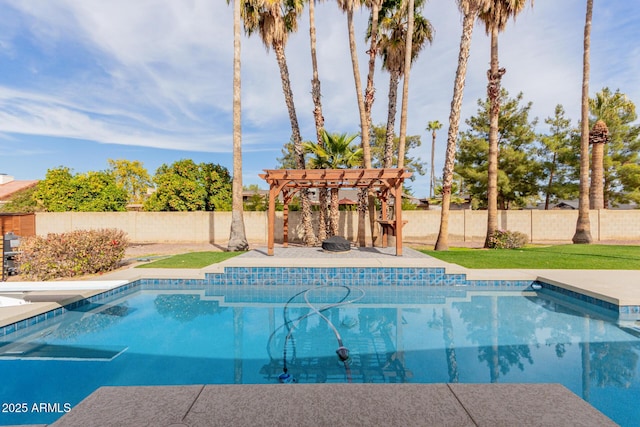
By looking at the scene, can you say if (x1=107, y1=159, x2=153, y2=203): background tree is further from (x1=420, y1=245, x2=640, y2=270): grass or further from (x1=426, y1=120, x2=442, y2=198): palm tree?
(x1=420, y1=245, x2=640, y2=270): grass

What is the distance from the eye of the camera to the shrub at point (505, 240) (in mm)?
13008

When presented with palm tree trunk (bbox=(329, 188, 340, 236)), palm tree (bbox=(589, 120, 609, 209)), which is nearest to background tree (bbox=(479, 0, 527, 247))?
palm tree trunk (bbox=(329, 188, 340, 236))

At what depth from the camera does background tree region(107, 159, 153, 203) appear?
36438mm

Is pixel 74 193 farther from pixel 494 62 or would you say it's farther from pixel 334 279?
pixel 494 62

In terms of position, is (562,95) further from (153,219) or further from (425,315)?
(153,219)

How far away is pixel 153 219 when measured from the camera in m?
17.3

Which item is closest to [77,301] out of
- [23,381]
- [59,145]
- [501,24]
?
[23,381]

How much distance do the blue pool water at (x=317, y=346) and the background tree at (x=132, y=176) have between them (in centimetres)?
3605

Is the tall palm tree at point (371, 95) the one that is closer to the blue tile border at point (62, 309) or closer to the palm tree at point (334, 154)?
the palm tree at point (334, 154)

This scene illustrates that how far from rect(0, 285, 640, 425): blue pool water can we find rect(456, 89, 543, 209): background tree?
1748cm

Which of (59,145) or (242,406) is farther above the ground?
(59,145)

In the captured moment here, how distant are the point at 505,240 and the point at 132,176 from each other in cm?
4154

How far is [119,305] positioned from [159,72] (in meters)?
Answer: 15.2

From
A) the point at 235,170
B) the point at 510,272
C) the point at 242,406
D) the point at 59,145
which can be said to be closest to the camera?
the point at 242,406
